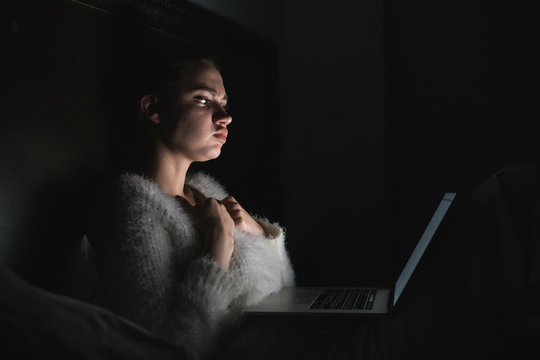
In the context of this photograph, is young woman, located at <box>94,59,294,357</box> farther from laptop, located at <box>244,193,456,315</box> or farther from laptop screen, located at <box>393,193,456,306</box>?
laptop screen, located at <box>393,193,456,306</box>

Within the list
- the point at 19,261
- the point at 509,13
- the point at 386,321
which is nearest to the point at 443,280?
the point at 386,321

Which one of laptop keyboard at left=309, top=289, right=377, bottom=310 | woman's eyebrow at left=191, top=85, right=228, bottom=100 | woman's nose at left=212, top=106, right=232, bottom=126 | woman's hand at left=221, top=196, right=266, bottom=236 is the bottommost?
laptop keyboard at left=309, top=289, right=377, bottom=310

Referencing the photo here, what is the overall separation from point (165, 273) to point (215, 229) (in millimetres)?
181

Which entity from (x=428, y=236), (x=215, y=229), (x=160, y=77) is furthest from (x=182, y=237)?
(x=428, y=236)

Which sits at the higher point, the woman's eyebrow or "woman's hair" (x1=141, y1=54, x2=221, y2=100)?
"woman's hair" (x1=141, y1=54, x2=221, y2=100)

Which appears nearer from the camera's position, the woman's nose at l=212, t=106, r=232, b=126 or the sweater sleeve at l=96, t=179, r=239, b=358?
the sweater sleeve at l=96, t=179, r=239, b=358

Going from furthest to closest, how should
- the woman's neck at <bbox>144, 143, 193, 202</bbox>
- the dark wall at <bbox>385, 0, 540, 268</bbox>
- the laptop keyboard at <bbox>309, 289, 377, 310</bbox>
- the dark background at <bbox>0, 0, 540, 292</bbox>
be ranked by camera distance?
the dark wall at <bbox>385, 0, 540, 268</bbox> → the dark background at <bbox>0, 0, 540, 292</bbox> → the woman's neck at <bbox>144, 143, 193, 202</bbox> → the laptop keyboard at <bbox>309, 289, 377, 310</bbox>

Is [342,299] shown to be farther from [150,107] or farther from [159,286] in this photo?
[150,107]

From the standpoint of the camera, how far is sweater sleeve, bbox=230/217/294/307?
121 cm

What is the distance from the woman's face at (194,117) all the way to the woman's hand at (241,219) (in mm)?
162

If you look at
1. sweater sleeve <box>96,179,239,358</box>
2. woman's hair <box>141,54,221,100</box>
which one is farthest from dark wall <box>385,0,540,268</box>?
sweater sleeve <box>96,179,239,358</box>

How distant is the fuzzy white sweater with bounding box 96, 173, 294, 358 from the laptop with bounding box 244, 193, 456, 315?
0.23 feet

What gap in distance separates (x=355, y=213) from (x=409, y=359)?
1.58 m

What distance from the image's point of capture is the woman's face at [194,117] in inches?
53.5
